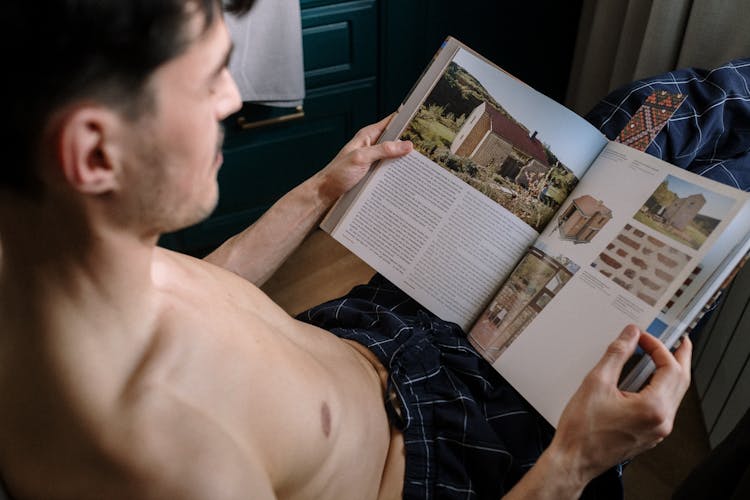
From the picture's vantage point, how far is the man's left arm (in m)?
0.94

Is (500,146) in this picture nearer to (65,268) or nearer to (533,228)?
(533,228)

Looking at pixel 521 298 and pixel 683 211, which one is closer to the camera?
pixel 683 211

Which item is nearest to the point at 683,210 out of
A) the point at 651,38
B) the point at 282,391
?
the point at 282,391

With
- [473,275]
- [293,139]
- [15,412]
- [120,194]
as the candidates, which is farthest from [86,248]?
[293,139]

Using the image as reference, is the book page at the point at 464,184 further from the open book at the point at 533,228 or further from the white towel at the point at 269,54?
the white towel at the point at 269,54

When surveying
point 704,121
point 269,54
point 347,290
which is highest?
point 704,121

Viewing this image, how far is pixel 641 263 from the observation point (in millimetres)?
710

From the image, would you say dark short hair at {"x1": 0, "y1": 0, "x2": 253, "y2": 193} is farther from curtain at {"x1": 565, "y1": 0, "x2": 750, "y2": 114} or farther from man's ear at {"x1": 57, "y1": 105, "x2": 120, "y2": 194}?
curtain at {"x1": 565, "y1": 0, "x2": 750, "y2": 114}

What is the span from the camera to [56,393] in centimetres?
50

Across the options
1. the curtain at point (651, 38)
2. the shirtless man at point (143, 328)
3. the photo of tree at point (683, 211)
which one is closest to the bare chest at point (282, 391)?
the shirtless man at point (143, 328)

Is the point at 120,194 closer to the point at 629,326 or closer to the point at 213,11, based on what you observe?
the point at 213,11

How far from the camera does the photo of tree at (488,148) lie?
32.3 inches

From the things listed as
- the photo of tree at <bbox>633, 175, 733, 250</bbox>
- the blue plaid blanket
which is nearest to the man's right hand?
the photo of tree at <bbox>633, 175, 733, 250</bbox>

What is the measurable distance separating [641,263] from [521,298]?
6.3 inches
